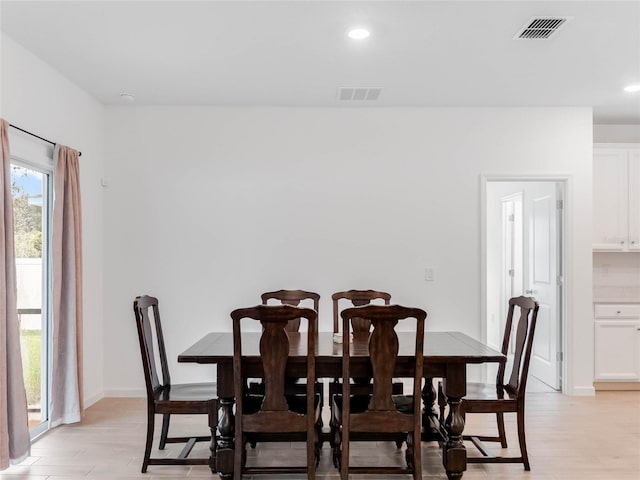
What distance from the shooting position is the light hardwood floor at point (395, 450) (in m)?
2.99

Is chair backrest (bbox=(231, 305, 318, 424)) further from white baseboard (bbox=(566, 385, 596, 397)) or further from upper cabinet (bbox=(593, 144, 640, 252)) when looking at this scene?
upper cabinet (bbox=(593, 144, 640, 252))

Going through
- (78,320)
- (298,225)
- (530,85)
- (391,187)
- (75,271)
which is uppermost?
(530,85)

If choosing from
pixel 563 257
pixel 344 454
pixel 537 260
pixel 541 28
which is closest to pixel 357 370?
pixel 344 454

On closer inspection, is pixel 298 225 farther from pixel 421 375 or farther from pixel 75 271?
pixel 421 375

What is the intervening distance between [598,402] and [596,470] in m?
1.65

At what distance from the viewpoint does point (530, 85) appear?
4.11 m

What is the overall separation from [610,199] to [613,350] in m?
1.46

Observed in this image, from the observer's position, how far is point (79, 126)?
13.8 feet

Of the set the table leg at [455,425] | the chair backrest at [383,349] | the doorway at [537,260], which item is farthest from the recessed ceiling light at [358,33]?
the doorway at [537,260]

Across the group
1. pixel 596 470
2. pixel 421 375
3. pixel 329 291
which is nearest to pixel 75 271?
pixel 329 291

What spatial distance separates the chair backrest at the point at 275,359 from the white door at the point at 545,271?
3.23 metres

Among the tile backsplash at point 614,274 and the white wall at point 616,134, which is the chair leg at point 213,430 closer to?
the tile backsplash at point 614,274

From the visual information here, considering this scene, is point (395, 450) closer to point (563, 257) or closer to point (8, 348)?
point (8, 348)

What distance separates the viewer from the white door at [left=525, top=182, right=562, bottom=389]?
4871 mm
